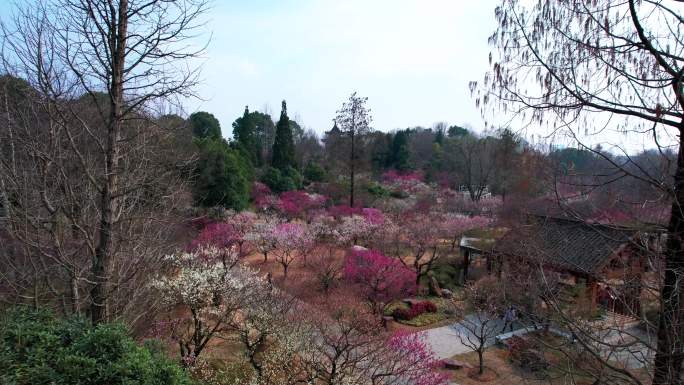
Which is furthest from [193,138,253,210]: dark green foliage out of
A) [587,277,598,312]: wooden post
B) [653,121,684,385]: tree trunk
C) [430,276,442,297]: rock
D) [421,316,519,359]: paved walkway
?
[653,121,684,385]: tree trunk

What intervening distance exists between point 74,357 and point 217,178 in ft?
55.7

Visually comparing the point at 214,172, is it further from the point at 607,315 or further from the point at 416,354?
the point at 607,315

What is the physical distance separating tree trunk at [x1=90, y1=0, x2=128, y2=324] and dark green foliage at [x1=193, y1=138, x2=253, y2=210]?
15287mm

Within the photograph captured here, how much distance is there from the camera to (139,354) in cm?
460

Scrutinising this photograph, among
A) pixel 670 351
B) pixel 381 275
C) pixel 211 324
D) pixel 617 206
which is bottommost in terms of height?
pixel 211 324

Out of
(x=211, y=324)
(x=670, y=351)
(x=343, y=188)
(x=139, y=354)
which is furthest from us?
(x=343, y=188)

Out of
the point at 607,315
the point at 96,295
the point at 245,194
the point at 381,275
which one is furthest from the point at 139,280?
the point at 245,194

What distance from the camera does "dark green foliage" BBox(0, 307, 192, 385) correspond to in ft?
13.9

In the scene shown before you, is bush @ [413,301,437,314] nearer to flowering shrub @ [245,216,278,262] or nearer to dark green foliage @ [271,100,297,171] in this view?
flowering shrub @ [245,216,278,262]

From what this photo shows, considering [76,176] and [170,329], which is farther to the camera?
[170,329]

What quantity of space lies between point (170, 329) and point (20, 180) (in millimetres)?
4655

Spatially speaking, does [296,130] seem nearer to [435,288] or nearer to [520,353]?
[435,288]

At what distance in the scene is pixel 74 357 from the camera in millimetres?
4254

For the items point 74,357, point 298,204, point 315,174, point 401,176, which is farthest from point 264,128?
point 74,357
